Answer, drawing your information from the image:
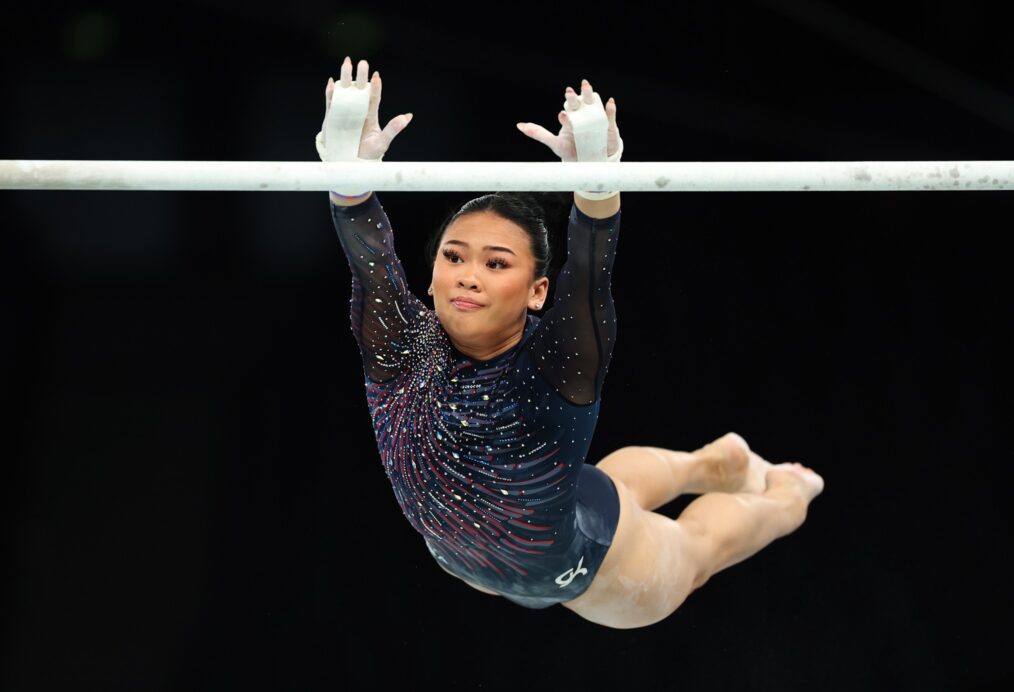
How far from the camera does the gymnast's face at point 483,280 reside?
7.26 ft

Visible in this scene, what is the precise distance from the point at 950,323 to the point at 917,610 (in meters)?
0.99

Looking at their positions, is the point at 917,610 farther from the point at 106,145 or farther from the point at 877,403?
the point at 106,145

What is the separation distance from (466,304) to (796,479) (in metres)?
1.54

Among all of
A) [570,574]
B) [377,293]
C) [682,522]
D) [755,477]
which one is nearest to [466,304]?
[377,293]

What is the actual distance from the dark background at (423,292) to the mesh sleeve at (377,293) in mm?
1179

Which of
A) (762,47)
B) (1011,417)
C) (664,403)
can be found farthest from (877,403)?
(762,47)

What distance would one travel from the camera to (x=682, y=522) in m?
2.85

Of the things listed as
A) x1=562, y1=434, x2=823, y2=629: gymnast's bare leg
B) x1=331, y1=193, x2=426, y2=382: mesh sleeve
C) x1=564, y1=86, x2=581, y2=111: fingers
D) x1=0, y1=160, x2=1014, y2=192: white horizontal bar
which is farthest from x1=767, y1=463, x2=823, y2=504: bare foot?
x1=564, y1=86, x2=581, y2=111: fingers

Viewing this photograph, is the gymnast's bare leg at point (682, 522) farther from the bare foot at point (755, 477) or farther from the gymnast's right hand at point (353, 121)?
the gymnast's right hand at point (353, 121)

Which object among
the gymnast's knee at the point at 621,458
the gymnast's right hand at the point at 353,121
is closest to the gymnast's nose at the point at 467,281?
the gymnast's right hand at the point at 353,121

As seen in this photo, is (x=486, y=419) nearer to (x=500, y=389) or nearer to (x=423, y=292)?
(x=500, y=389)

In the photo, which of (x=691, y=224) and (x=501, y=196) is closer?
(x=501, y=196)

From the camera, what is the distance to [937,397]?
12.8ft

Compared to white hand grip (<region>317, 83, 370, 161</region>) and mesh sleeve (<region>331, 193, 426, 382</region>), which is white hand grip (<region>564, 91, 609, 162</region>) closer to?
white hand grip (<region>317, 83, 370, 161</region>)
